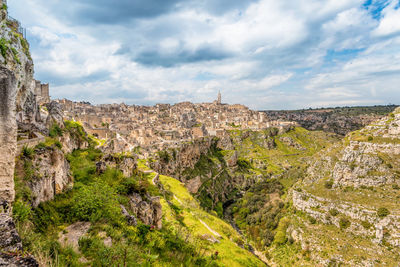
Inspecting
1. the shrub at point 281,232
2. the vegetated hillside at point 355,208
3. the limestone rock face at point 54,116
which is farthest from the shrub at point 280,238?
the limestone rock face at point 54,116

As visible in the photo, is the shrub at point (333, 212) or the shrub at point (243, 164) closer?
the shrub at point (333, 212)

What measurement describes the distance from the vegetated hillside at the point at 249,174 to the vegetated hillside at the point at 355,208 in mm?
7389

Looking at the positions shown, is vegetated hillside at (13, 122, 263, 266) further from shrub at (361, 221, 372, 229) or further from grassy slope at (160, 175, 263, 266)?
shrub at (361, 221, 372, 229)

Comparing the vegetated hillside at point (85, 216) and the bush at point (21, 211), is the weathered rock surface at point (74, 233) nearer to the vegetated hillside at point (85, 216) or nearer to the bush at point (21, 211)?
the vegetated hillside at point (85, 216)

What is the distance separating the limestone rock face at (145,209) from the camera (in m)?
13.5

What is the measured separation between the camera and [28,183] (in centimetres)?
869

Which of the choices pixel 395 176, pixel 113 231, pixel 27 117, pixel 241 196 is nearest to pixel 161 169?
pixel 27 117

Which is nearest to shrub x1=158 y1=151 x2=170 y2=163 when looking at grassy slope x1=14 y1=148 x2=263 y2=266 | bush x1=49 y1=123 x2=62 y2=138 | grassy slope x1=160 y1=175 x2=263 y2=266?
grassy slope x1=160 y1=175 x2=263 y2=266

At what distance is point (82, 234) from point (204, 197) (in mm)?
51673

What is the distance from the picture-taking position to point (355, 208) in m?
41.2

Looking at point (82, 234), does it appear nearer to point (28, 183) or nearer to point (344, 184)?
point (28, 183)

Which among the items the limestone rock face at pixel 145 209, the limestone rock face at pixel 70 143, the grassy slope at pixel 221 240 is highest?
the limestone rock face at pixel 70 143

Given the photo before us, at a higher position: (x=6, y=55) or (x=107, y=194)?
(x=6, y=55)

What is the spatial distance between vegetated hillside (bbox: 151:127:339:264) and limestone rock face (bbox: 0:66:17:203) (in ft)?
115
